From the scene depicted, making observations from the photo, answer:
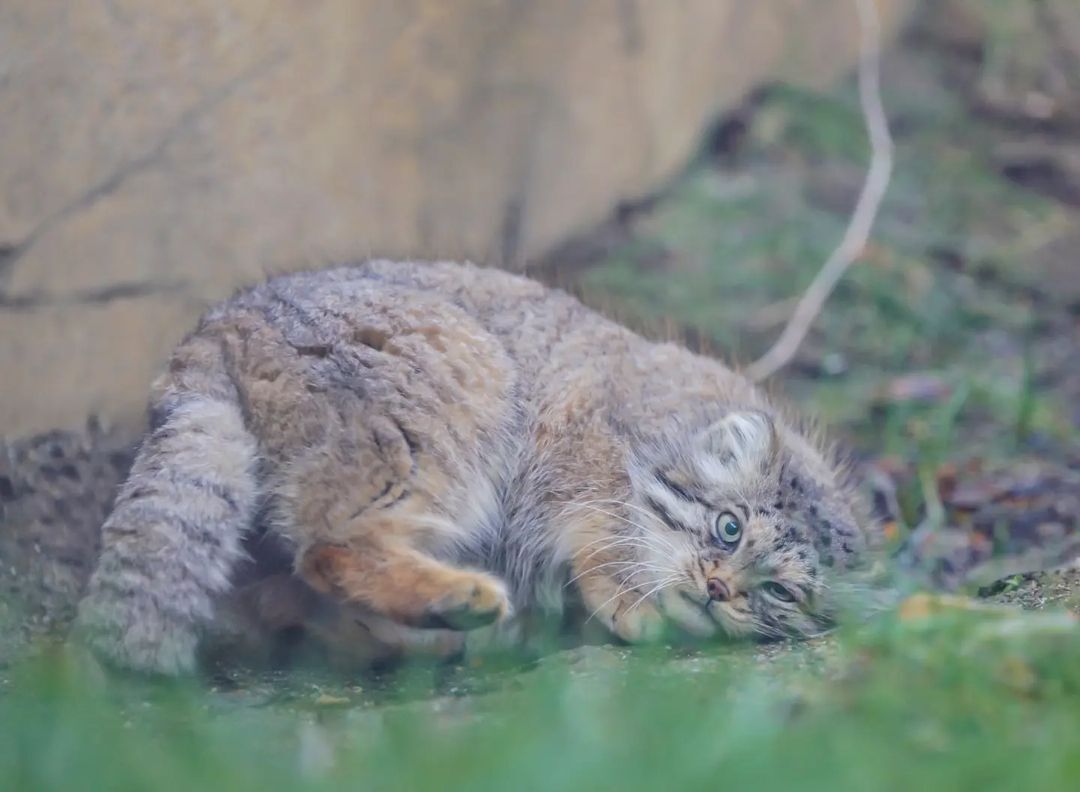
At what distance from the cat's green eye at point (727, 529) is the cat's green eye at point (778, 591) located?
14 cm

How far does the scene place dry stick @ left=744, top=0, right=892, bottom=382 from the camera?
6074 mm

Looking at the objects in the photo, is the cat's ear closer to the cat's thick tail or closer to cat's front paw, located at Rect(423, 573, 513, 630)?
cat's front paw, located at Rect(423, 573, 513, 630)

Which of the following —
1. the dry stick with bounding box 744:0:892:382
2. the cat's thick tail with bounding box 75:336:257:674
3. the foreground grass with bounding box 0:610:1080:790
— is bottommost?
the foreground grass with bounding box 0:610:1080:790

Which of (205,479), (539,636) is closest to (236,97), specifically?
(205,479)

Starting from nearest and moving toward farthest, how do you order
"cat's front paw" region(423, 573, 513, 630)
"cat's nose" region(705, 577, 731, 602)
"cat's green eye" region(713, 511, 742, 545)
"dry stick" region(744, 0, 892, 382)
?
"cat's front paw" region(423, 573, 513, 630) → "cat's nose" region(705, 577, 731, 602) → "cat's green eye" region(713, 511, 742, 545) → "dry stick" region(744, 0, 892, 382)

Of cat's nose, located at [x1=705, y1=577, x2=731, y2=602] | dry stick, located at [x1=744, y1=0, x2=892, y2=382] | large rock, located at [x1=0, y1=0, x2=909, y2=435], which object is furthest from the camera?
dry stick, located at [x1=744, y1=0, x2=892, y2=382]

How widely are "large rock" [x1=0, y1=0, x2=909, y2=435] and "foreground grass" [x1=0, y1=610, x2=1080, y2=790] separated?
1.54 meters

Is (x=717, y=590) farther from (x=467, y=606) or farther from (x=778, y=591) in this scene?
(x=467, y=606)

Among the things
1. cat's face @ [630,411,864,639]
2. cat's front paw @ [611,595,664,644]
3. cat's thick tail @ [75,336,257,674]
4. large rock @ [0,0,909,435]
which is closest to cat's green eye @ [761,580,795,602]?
cat's face @ [630,411,864,639]

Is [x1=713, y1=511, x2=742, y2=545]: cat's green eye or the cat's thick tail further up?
the cat's thick tail

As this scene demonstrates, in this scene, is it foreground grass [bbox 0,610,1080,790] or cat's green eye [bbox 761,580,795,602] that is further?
cat's green eye [bbox 761,580,795,602]

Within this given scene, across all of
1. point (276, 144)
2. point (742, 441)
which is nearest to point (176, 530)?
point (742, 441)

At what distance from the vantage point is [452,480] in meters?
3.83

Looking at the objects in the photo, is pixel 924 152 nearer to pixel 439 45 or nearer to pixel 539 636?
pixel 439 45
